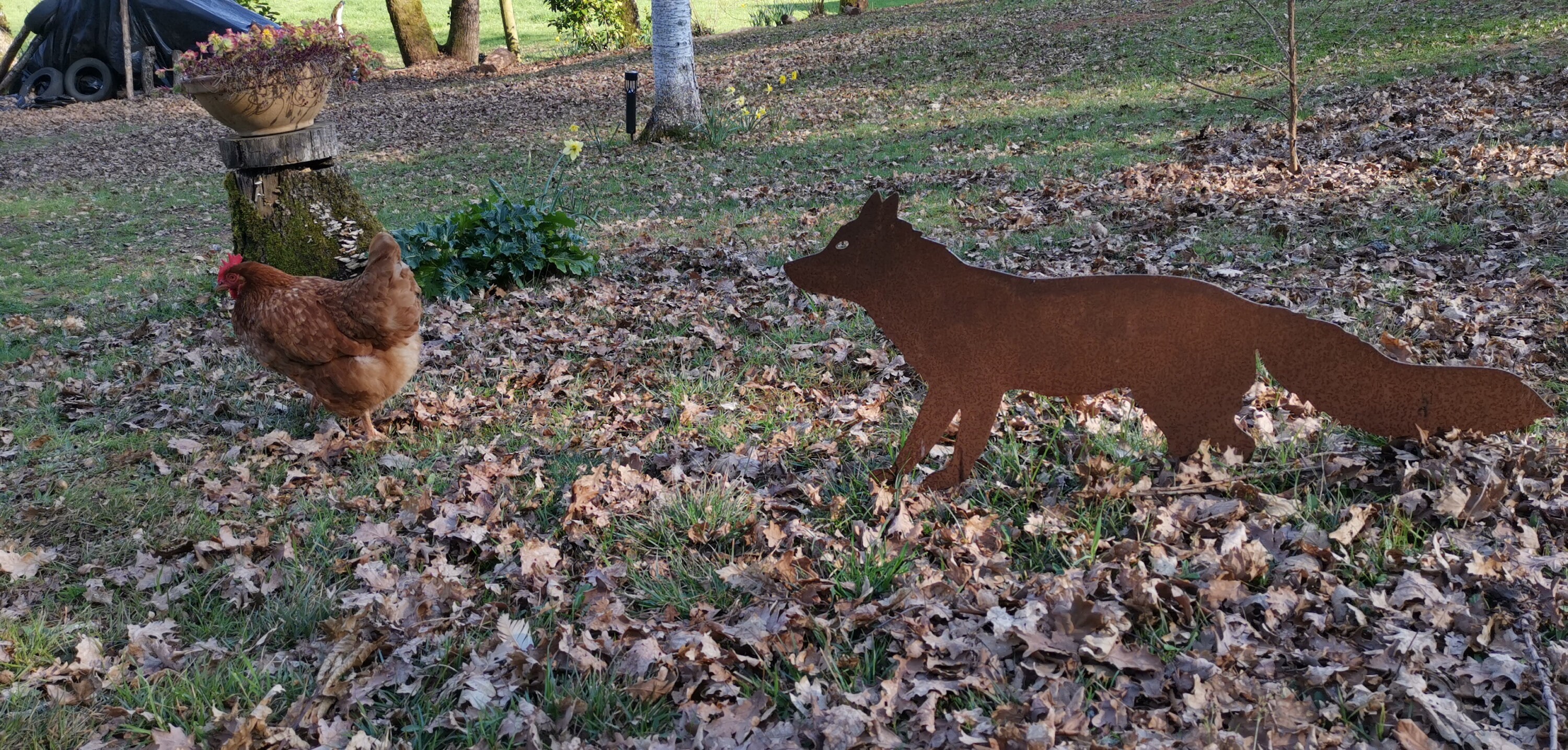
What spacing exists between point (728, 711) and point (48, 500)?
11.5 feet

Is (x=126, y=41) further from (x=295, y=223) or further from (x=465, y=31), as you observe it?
(x=295, y=223)

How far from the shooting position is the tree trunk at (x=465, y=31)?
23.1 m

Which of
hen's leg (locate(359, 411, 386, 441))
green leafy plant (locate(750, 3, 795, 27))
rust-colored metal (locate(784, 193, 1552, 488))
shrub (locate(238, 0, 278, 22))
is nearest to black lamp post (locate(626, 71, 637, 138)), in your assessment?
hen's leg (locate(359, 411, 386, 441))

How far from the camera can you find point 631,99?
1366 centimetres

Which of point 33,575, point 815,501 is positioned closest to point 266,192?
point 33,575

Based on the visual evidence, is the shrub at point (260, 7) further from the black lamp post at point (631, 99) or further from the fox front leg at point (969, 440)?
the fox front leg at point (969, 440)

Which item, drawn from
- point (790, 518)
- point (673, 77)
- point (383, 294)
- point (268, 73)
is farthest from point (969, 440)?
point (673, 77)

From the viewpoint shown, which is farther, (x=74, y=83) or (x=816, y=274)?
(x=74, y=83)

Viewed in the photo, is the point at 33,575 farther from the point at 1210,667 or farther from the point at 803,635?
the point at 1210,667

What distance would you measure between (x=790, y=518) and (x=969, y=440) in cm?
75

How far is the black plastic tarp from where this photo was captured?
1950cm

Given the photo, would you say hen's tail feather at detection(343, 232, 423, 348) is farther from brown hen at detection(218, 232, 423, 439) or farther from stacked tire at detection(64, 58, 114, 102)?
stacked tire at detection(64, 58, 114, 102)

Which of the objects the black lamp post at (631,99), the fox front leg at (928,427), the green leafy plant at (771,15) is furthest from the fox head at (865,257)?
the green leafy plant at (771,15)

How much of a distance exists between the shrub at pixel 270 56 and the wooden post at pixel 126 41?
52.3 ft
